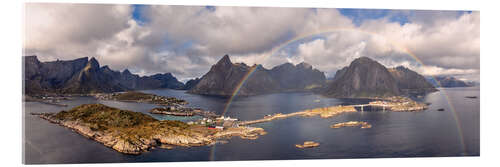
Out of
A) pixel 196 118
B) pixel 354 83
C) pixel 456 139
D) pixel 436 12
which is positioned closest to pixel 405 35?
pixel 436 12

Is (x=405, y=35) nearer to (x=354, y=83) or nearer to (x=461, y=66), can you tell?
(x=461, y=66)

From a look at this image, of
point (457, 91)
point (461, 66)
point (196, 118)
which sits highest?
Result: point (461, 66)

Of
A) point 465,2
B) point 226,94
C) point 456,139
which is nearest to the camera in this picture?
point 465,2

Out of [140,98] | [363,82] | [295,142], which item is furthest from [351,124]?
[363,82]

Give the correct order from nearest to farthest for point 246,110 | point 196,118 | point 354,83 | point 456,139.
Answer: point 456,139 < point 196,118 < point 246,110 < point 354,83

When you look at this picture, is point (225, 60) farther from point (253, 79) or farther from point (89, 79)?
point (253, 79)

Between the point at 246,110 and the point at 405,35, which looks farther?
the point at 246,110

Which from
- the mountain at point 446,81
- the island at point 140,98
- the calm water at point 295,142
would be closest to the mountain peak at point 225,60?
the calm water at point 295,142
